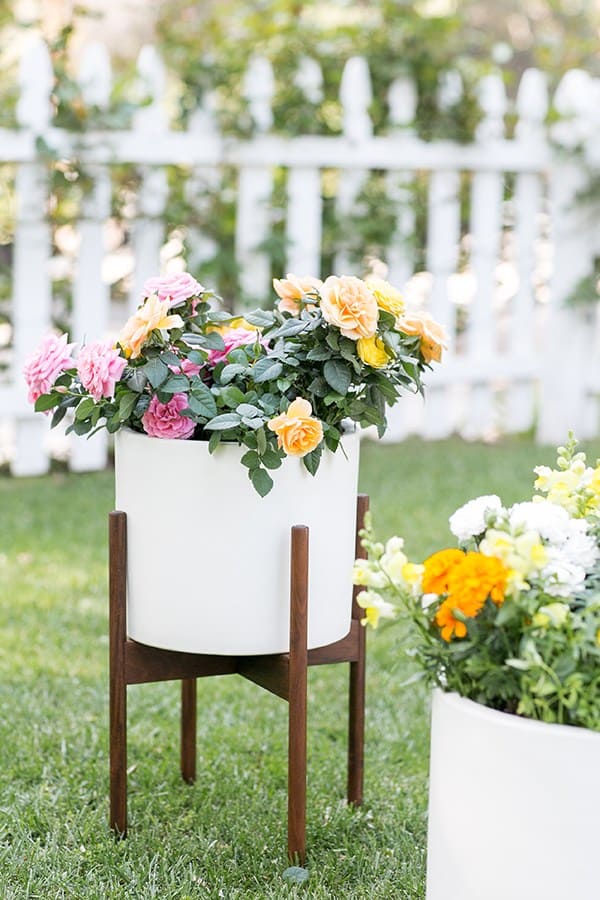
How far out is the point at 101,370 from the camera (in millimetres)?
1957

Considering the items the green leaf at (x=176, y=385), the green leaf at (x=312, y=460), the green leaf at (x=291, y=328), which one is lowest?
the green leaf at (x=312, y=460)

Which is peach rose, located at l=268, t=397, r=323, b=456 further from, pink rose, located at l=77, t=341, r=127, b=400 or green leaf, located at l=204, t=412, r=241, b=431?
pink rose, located at l=77, t=341, r=127, b=400

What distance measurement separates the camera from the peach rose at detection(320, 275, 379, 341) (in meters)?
1.92

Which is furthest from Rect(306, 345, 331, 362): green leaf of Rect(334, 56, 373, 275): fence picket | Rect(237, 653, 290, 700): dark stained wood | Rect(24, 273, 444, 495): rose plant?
Rect(334, 56, 373, 275): fence picket

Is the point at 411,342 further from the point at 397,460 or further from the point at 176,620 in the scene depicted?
the point at 397,460

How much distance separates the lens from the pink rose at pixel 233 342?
82.9 inches

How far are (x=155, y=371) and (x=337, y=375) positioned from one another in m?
0.29

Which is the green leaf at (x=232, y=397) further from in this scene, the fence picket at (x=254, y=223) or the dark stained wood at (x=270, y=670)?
the fence picket at (x=254, y=223)

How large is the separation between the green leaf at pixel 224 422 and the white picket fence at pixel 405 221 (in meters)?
2.83

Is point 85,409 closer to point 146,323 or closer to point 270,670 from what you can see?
point 146,323

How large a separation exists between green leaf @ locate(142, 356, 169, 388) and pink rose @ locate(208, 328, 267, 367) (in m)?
0.14

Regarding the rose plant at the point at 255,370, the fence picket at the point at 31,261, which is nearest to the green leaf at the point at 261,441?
the rose plant at the point at 255,370

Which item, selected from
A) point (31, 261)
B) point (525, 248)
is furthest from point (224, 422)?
point (525, 248)

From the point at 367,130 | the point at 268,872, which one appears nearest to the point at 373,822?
the point at 268,872
